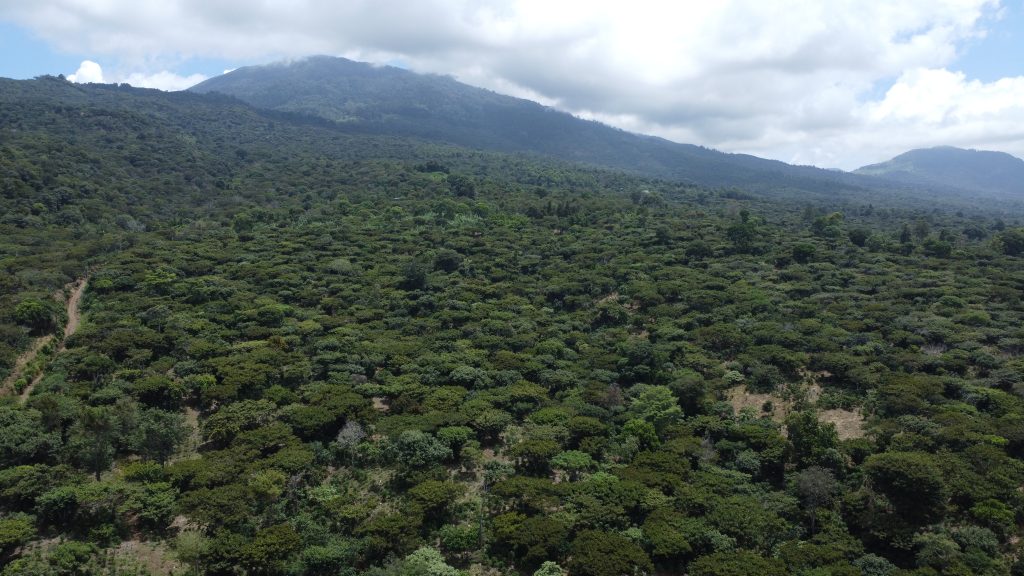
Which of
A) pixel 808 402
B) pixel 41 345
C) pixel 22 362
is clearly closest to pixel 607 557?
pixel 808 402

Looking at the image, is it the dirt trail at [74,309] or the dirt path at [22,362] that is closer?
the dirt path at [22,362]

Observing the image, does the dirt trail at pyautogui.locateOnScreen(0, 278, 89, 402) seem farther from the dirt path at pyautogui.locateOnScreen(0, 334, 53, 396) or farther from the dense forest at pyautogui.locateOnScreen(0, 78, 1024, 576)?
the dense forest at pyautogui.locateOnScreen(0, 78, 1024, 576)

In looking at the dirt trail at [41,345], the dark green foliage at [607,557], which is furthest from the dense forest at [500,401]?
the dirt trail at [41,345]

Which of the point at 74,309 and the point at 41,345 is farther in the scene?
the point at 74,309

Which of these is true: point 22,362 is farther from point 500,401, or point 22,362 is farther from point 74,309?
point 500,401

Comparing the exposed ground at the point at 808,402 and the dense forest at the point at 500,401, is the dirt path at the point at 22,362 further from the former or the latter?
the exposed ground at the point at 808,402

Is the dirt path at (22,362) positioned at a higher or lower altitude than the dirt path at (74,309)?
lower

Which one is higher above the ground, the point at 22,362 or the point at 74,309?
the point at 74,309

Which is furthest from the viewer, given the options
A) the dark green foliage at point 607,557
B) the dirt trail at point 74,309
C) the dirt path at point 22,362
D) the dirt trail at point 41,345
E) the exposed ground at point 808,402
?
the dirt trail at point 74,309

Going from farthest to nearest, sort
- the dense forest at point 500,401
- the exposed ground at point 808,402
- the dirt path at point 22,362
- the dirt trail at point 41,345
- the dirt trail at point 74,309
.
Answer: the dirt trail at point 74,309
the dirt trail at point 41,345
the dirt path at point 22,362
the exposed ground at point 808,402
the dense forest at point 500,401
